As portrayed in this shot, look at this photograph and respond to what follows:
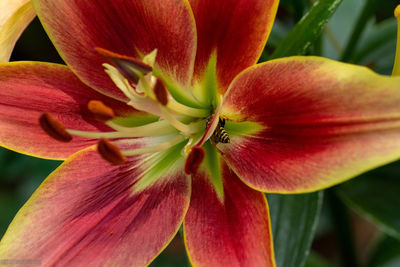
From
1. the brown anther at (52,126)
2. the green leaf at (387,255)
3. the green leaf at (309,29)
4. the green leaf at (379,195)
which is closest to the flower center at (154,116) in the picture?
the brown anther at (52,126)

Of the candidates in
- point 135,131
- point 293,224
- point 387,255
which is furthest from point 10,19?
Result: point 387,255

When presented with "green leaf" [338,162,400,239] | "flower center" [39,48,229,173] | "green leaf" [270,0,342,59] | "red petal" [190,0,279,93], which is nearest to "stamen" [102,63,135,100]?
"flower center" [39,48,229,173]

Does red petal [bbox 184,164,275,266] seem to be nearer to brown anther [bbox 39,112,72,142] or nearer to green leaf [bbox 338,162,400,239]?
brown anther [bbox 39,112,72,142]

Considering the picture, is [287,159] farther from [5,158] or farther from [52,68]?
[5,158]

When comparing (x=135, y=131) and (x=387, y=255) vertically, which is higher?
(x=135, y=131)

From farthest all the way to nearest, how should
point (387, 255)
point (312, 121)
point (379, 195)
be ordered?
1. point (387, 255)
2. point (379, 195)
3. point (312, 121)

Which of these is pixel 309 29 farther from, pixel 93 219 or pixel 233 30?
pixel 93 219

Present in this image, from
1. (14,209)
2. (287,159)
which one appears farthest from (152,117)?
(14,209)
